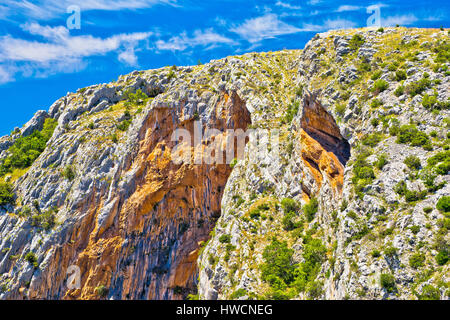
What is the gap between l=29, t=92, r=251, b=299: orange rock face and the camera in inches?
2130

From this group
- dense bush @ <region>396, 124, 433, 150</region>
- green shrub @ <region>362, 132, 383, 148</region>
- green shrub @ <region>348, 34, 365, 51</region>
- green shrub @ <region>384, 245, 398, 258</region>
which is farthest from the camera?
green shrub @ <region>348, 34, 365, 51</region>

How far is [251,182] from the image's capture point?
4484 centimetres

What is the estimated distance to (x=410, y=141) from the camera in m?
29.0

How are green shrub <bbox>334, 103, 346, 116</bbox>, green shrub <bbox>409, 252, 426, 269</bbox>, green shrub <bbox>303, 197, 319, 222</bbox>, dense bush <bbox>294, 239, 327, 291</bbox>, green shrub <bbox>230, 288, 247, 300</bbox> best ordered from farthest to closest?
green shrub <bbox>334, 103, 346, 116</bbox>
green shrub <bbox>303, 197, 319, 222</bbox>
dense bush <bbox>294, 239, 327, 291</bbox>
green shrub <bbox>230, 288, 247, 300</bbox>
green shrub <bbox>409, 252, 426, 269</bbox>

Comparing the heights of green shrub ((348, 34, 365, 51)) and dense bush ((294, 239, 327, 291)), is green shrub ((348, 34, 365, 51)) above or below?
above

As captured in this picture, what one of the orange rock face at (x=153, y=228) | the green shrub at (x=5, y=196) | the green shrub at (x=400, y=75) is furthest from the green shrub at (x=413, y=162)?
the green shrub at (x=5, y=196)

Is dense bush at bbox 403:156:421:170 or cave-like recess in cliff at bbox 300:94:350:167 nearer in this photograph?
dense bush at bbox 403:156:421:170

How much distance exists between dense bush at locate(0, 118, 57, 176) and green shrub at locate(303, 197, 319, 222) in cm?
6770

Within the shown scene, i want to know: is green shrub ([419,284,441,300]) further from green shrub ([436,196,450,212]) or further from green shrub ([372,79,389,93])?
green shrub ([372,79,389,93])

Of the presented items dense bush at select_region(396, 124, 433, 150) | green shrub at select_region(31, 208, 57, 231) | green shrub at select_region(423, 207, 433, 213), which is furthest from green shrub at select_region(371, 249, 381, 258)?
green shrub at select_region(31, 208, 57, 231)

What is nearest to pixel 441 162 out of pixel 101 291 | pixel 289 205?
pixel 289 205

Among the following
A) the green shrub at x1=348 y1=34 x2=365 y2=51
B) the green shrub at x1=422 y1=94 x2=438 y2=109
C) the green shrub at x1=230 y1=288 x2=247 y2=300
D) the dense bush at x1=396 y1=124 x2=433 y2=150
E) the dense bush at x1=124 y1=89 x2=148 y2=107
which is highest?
the dense bush at x1=124 y1=89 x2=148 y2=107

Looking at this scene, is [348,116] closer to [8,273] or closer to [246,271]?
[246,271]
